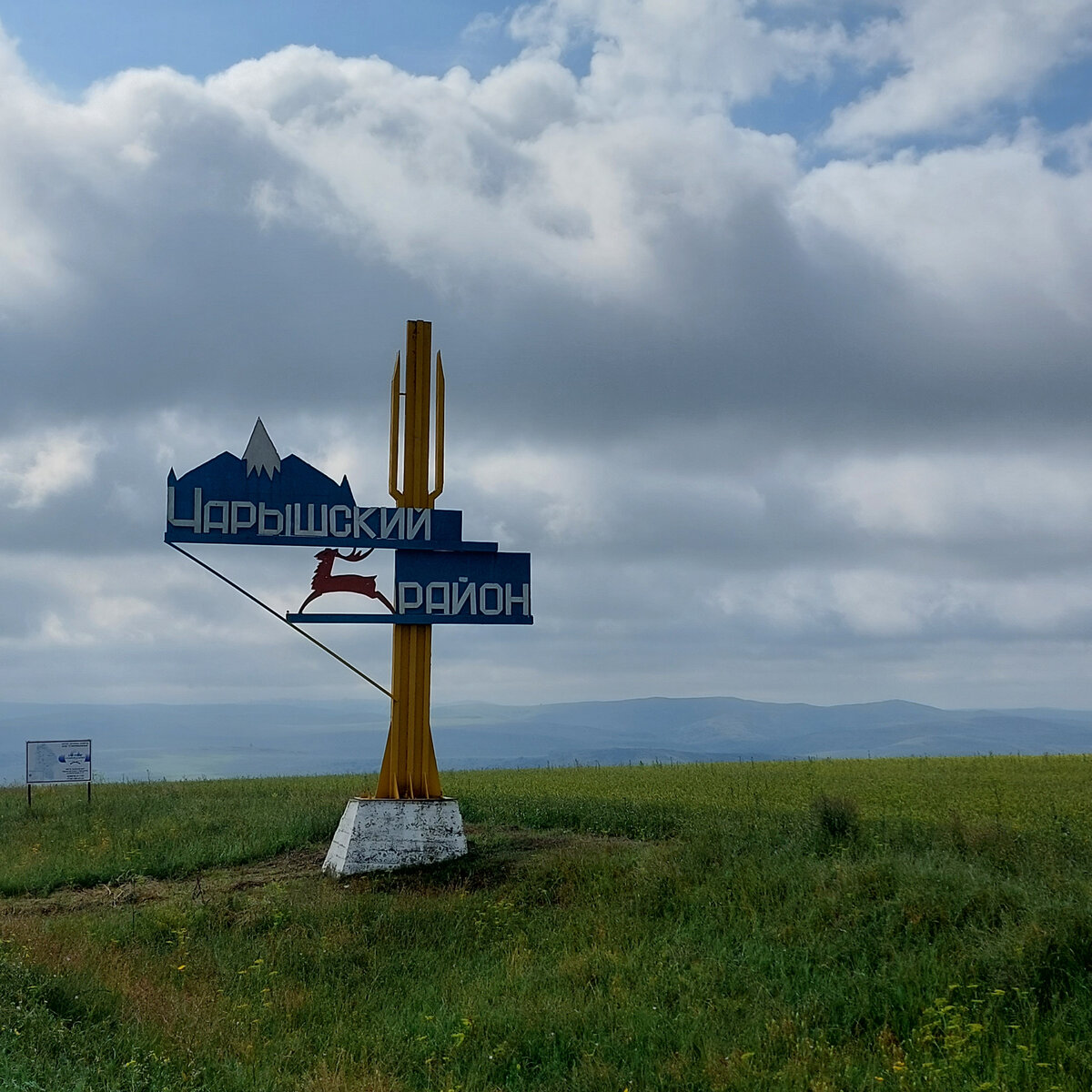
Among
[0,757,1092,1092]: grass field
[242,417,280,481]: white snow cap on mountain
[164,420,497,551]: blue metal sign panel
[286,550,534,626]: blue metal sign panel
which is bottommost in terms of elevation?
[0,757,1092,1092]: grass field

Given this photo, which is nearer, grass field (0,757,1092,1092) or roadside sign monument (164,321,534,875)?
grass field (0,757,1092,1092)

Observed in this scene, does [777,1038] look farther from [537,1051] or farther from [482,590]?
[482,590]

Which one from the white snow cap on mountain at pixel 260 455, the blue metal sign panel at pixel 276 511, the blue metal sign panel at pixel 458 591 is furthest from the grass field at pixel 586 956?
the white snow cap on mountain at pixel 260 455

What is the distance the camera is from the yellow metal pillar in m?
20.6

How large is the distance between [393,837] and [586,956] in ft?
21.5

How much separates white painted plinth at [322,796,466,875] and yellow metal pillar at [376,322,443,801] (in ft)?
1.31

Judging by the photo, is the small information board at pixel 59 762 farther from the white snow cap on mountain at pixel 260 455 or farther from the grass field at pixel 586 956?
the white snow cap on mountain at pixel 260 455

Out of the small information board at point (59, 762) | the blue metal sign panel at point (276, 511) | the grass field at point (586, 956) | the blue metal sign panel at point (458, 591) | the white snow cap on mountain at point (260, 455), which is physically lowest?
the grass field at point (586, 956)

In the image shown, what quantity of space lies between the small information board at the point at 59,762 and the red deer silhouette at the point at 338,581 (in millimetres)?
11186

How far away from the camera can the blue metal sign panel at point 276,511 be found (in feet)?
65.8

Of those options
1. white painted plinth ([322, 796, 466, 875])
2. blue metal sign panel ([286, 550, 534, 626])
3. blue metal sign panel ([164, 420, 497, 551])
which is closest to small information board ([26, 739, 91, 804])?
blue metal sign panel ([164, 420, 497, 551])

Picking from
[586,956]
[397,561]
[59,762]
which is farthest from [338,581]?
[59,762]

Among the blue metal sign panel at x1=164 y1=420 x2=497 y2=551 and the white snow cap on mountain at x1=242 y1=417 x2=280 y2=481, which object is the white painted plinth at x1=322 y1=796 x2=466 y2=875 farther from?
the white snow cap on mountain at x1=242 y1=417 x2=280 y2=481

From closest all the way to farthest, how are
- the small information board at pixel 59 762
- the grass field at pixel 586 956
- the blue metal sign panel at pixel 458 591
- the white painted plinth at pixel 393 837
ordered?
1. the grass field at pixel 586 956
2. the white painted plinth at pixel 393 837
3. the blue metal sign panel at pixel 458 591
4. the small information board at pixel 59 762
